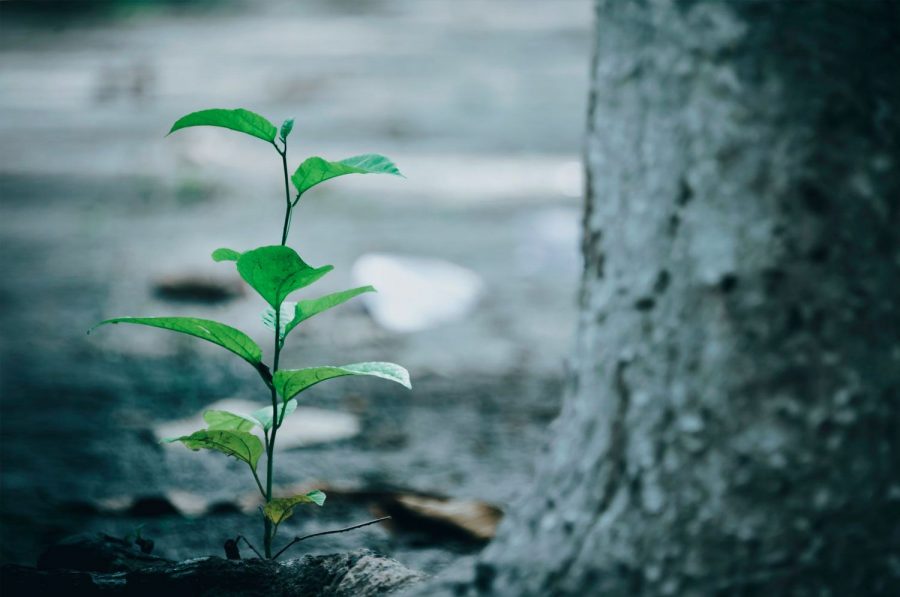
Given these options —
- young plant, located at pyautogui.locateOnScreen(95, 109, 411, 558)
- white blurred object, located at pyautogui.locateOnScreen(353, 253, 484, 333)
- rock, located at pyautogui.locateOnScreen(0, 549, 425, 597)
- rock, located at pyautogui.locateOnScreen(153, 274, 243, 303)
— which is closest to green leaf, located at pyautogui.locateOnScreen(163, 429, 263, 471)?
young plant, located at pyautogui.locateOnScreen(95, 109, 411, 558)

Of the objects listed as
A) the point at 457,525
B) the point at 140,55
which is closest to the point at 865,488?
the point at 457,525

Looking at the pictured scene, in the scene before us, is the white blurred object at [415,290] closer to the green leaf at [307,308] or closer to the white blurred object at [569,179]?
the white blurred object at [569,179]

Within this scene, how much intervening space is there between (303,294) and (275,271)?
1.57 meters

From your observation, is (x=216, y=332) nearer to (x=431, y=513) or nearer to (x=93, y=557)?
(x=93, y=557)

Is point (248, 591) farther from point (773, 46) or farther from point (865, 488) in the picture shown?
point (773, 46)

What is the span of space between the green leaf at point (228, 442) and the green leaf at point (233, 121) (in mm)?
302

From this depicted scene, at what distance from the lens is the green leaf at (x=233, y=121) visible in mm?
846

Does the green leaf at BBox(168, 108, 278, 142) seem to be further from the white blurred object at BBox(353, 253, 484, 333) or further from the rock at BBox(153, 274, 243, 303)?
the rock at BBox(153, 274, 243, 303)

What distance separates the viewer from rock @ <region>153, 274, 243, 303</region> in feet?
8.34

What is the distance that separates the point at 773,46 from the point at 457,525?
3.05 ft

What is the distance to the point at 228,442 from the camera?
3.22 ft

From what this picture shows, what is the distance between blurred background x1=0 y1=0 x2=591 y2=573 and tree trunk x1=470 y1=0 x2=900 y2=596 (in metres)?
0.68

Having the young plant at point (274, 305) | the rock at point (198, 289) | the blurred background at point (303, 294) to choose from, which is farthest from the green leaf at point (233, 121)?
the rock at point (198, 289)

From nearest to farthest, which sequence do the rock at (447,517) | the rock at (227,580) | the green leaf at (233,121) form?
the green leaf at (233,121), the rock at (227,580), the rock at (447,517)
